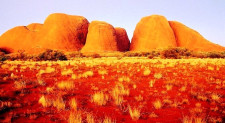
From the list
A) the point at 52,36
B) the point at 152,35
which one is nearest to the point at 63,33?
the point at 52,36

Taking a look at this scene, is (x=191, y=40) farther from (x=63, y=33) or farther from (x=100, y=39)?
(x=63, y=33)

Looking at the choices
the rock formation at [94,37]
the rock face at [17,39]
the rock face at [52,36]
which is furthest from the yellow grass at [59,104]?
the rock face at [17,39]

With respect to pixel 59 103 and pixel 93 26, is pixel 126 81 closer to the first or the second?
pixel 59 103

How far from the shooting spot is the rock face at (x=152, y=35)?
4741cm

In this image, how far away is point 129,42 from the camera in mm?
55562

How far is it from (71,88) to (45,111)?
7.09 feet

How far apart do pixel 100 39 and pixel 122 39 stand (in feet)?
31.5

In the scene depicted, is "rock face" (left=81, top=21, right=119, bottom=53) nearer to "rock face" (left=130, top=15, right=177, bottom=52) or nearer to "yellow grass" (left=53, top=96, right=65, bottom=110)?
"rock face" (left=130, top=15, right=177, bottom=52)

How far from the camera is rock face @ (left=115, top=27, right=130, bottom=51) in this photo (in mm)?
51781

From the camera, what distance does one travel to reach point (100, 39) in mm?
46125

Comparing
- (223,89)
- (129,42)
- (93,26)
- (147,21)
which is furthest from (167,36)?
(223,89)

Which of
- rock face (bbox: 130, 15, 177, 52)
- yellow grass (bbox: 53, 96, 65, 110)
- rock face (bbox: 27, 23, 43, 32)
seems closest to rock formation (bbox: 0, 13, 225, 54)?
rock face (bbox: 130, 15, 177, 52)

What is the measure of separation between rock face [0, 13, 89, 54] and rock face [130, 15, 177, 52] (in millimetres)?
16256

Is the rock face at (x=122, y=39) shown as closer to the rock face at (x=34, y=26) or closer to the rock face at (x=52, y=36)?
the rock face at (x=52, y=36)
